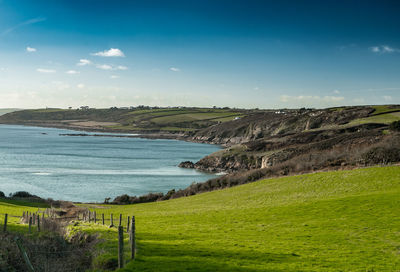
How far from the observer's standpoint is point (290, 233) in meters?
19.5

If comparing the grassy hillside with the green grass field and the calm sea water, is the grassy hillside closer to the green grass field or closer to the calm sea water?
the green grass field

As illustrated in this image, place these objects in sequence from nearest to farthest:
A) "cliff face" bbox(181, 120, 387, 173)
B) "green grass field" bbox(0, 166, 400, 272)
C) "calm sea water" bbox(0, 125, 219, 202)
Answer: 1. "green grass field" bbox(0, 166, 400, 272)
2. "calm sea water" bbox(0, 125, 219, 202)
3. "cliff face" bbox(181, 120, 387, 173)

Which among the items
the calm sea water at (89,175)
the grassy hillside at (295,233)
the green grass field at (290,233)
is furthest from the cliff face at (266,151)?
the green grass field at (290,233)

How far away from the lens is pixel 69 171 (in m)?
83.4

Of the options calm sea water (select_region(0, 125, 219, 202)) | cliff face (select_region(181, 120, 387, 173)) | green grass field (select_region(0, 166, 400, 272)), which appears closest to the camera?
green grass field (select_region(0, 166, 400, 272))

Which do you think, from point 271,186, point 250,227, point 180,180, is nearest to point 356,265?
point 250,227

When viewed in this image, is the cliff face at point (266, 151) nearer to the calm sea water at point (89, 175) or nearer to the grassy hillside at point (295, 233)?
the calm sea water at point (89, 175)

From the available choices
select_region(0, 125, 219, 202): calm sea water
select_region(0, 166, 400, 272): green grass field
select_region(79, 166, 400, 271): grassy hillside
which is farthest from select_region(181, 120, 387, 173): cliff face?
select_region(0, 166, 400, 272): green grass field

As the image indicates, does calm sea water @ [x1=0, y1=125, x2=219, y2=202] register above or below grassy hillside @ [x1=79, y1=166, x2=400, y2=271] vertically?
below

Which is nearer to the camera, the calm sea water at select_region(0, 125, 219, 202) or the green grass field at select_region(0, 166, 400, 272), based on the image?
the green grass field at select_region(0, 166, 400, 272)

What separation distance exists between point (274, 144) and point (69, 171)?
2051 inches

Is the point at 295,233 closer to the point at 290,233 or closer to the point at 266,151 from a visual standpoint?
the point at 290,233

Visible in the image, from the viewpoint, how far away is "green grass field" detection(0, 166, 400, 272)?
1384 centimetres

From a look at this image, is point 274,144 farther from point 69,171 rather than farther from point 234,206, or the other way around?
point 234,206
